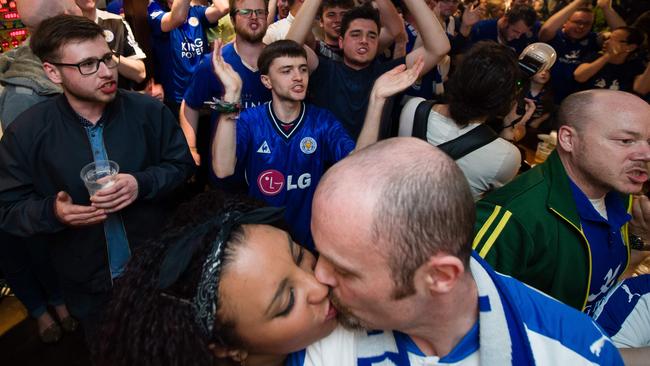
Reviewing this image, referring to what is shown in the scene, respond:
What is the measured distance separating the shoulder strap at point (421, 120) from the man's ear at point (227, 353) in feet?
5.28

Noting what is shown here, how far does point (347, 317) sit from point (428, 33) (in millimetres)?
2229

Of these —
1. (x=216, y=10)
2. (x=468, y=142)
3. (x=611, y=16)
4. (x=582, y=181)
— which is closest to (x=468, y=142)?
(x=468, y=142)

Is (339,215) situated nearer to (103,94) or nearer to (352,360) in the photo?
(352,360)

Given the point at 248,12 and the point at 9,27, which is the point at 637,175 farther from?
the point at 9,27

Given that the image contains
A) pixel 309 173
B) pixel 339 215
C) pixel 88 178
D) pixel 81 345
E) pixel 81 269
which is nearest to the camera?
pixel 339 215

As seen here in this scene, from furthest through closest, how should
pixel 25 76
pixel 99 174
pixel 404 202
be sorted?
pixel 25 76, pixel 99 174, pixel 404 202

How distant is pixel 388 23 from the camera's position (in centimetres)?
376

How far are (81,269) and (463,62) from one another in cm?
215

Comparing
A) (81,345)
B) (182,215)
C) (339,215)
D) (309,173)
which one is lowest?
(81,345)

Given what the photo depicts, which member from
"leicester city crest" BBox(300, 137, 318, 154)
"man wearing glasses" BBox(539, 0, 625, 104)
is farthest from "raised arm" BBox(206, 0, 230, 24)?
"man wearing glasses" BBox(539, 0, 625, 104)

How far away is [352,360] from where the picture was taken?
3.48ft

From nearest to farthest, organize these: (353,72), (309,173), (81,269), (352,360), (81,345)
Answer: (352,360) → (81,269) → (309,173) → (81,345) → (353,72)

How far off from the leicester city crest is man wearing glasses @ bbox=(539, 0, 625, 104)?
3800 mm

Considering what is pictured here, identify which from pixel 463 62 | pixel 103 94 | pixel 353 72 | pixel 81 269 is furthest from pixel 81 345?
pixel 463 62
